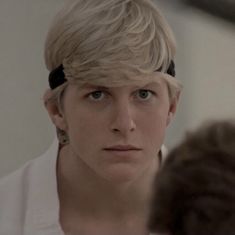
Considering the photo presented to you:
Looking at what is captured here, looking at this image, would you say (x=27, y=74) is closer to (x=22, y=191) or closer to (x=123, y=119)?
(x=22, y=191)

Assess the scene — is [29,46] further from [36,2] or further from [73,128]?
[73,128]

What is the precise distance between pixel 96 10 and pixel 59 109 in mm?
167

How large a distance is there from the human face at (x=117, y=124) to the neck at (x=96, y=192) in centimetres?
6

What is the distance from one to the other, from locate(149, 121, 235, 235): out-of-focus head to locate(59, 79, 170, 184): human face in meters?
0.45

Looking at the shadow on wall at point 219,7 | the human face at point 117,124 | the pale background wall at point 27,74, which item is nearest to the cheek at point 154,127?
the human face at point 117,124

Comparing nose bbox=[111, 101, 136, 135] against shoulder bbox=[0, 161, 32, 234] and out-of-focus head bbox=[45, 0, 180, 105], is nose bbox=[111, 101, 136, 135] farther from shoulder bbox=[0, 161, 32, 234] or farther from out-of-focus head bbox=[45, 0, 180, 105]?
shoulder bbox=[0, 161, 32, 234]

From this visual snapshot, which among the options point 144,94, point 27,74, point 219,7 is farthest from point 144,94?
point 27,74

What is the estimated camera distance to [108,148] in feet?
3.75

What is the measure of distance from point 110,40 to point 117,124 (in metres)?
0.12

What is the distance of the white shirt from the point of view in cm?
123

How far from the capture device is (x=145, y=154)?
1.16 meters

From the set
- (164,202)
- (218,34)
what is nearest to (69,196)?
(164,202)

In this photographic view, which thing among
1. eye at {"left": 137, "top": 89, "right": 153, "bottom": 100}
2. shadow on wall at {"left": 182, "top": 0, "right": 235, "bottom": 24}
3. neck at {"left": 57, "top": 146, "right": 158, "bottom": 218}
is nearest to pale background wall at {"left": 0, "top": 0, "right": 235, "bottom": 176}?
neck at {"left": 57, "top": 146, "right": 158, "bottom": 218}

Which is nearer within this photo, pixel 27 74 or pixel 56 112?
pixel 56 112
